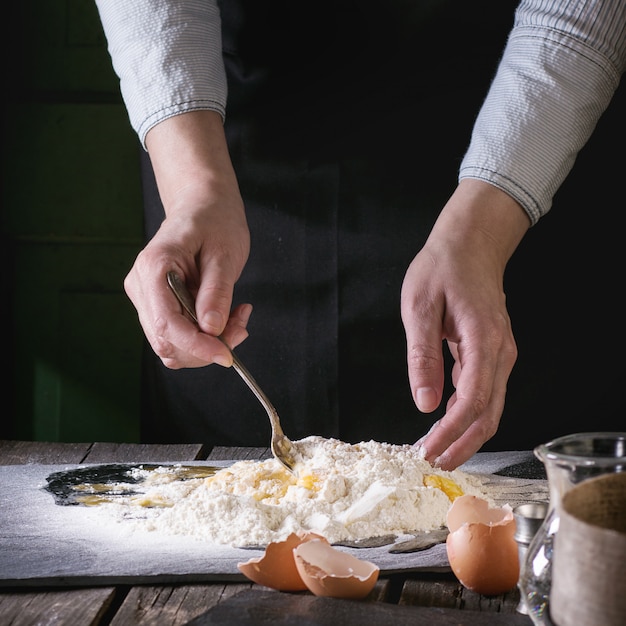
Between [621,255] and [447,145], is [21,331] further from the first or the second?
[621,255]

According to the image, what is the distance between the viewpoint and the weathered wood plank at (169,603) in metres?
0.90

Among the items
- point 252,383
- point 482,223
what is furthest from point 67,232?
point 482,223

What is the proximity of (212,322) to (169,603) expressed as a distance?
1.36 feet

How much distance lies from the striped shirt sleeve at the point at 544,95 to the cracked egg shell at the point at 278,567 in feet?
2.22

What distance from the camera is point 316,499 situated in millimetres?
1159

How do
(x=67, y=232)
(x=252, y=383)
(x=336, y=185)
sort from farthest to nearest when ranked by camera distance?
(x=67, y=232)
(x=336, y=185)
(x=252, y=383)

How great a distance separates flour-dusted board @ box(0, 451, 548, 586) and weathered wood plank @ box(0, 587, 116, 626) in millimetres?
15

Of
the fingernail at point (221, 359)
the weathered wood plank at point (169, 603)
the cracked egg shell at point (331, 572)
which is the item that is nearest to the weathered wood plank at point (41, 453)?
the fingernail at point (221, 359)

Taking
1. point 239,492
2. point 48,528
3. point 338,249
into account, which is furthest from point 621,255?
point 48,528

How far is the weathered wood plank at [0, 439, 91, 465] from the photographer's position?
5.11 feet

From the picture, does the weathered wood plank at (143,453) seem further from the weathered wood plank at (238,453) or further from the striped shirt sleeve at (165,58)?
the striped shirt sleeve at (165,58)

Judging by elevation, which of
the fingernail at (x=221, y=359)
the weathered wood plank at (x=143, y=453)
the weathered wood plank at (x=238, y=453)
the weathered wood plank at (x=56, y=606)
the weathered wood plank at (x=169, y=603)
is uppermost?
the fingernail at (x=221, y=359)

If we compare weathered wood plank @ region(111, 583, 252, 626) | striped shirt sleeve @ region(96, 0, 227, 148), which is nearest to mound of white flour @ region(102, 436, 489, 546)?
→ weathered wood plank @ region(111, 583, 252, 626)

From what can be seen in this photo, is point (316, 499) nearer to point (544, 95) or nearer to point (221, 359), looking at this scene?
point (221, 359)
